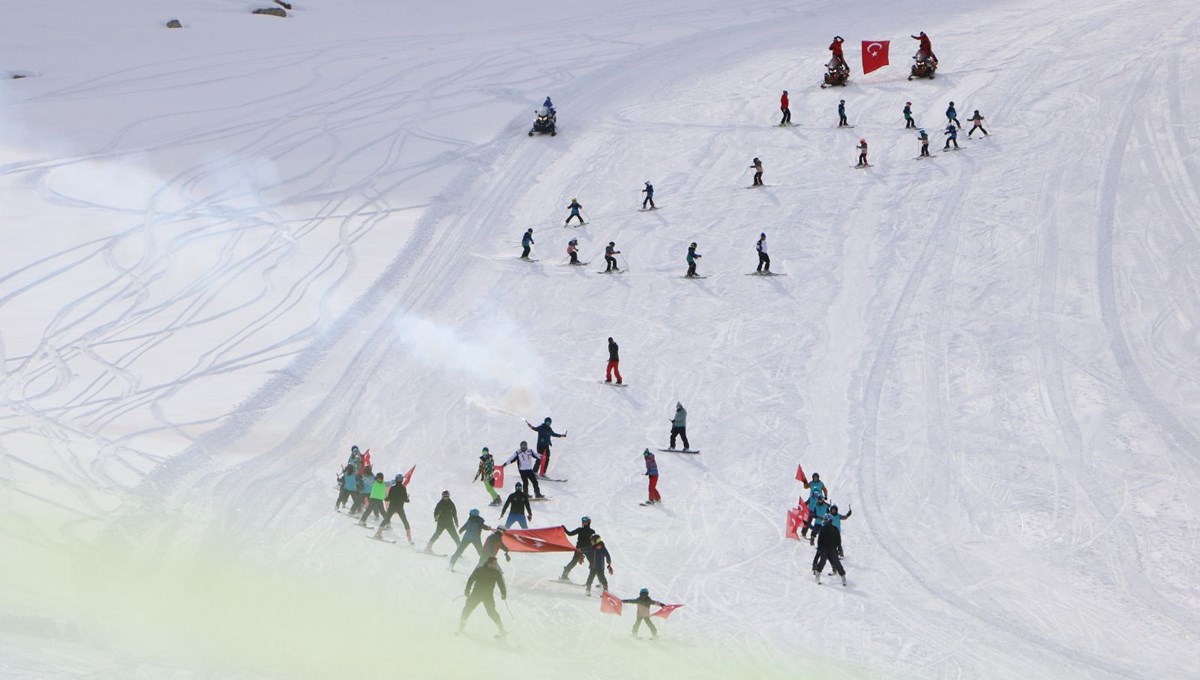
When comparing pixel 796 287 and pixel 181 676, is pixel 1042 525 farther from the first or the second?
pixel 181 676

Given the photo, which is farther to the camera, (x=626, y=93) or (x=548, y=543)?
(x=626, y=93)

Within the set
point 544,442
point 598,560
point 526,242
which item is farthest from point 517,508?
point 526,242

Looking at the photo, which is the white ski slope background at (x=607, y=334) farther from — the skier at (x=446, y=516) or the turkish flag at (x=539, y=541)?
the skier at (x=446, y=516)

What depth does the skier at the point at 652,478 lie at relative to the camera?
2132 centimetres

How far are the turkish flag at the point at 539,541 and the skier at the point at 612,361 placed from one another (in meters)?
7.58

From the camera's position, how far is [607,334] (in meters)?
28.7

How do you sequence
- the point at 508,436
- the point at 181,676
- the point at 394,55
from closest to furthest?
the point at 181,676, the point at 508,436, the point at 394,55

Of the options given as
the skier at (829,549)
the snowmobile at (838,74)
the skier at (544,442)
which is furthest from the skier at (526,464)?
the snowmobile at (838,74)

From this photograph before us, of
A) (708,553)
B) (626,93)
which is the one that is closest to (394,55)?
(626,93)

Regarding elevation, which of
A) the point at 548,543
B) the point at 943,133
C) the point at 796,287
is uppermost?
the point at 943,133

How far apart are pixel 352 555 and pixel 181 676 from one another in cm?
554

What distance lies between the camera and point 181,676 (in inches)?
526

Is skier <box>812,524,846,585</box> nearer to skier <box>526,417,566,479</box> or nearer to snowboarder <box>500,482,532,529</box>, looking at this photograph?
snowboarder <box>500,482,532,529</box>

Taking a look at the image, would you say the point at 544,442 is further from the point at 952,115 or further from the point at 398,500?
the point at 952,115
